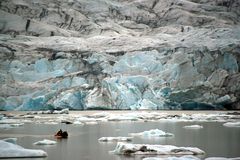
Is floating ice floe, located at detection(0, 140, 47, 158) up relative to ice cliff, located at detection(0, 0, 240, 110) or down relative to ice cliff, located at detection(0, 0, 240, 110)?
down

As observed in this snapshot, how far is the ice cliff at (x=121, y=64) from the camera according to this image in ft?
77.6

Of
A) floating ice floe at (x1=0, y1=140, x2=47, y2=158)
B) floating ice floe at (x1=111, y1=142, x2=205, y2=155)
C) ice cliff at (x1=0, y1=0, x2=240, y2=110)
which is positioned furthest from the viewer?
ice cliff at (x1=0, y1=0, x2=240, y2=110)

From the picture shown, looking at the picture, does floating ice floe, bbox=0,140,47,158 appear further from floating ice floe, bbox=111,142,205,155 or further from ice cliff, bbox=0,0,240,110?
ice cliff, bbox=0,0,240,110

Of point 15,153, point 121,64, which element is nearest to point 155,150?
point 15,153

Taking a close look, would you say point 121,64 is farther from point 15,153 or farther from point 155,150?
point 15,153

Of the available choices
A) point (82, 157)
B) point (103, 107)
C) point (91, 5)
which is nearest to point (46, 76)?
point (103, 107)

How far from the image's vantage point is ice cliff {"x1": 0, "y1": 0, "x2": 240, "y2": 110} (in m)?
23.7

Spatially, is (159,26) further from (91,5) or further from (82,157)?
(82,157)

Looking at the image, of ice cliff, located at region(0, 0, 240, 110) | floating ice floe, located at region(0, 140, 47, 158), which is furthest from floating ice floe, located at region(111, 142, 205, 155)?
ice cliff, located at region(0, 0, 240, 110)

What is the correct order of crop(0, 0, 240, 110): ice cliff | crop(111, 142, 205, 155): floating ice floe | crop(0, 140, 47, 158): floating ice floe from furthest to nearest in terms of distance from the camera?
crop(0, 0, 240, 110): ice cliff
crop(111, 142, 205, 155): floating ice floe
crop(0, 140, 47, 158): floating ice floe

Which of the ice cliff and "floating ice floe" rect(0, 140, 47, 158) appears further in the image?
the ice cliff

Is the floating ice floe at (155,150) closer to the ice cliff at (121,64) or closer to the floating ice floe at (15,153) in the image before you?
the floating ice floe at (15,153)

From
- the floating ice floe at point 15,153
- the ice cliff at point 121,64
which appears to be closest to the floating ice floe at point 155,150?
the floating ice floe at point 15,153

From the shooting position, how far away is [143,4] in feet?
123
